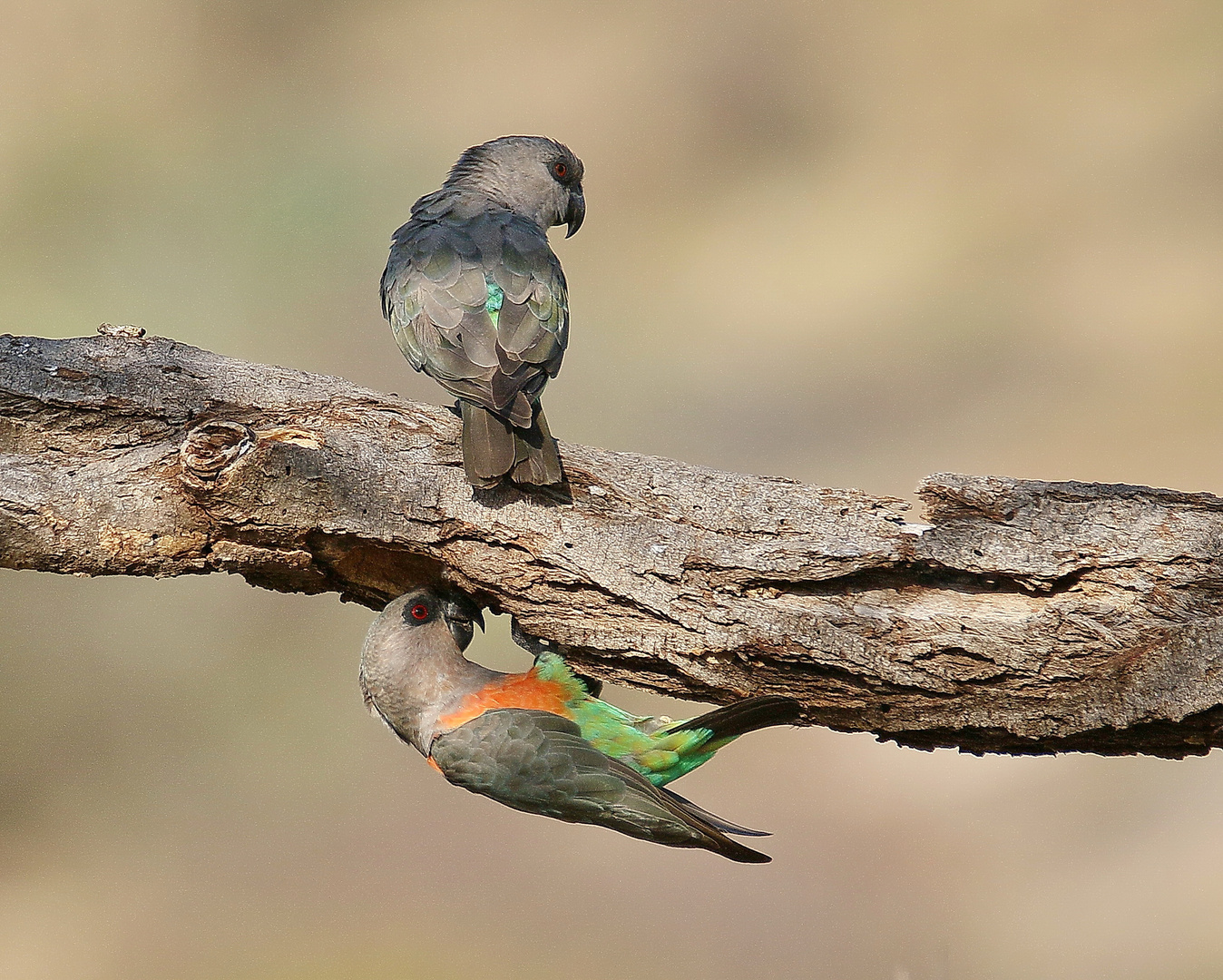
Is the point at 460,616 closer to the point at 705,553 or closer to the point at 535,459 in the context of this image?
the point at 535,459

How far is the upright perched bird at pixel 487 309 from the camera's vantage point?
2547 millimetres

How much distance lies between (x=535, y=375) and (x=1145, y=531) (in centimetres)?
160

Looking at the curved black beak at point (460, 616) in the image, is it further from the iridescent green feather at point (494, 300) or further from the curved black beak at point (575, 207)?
the curved black beak at point (575, 207)

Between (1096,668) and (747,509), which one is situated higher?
(747,509)

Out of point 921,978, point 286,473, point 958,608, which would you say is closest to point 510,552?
point 286,473

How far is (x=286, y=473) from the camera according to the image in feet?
7.88

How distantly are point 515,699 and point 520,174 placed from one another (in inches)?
99.2

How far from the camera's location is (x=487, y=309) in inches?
124

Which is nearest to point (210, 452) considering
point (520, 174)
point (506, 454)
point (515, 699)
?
point (506, 454)

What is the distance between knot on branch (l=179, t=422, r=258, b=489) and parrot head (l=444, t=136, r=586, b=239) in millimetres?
2069

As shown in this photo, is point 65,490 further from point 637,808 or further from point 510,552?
point 637,808

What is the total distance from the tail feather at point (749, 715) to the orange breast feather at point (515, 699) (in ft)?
1.23

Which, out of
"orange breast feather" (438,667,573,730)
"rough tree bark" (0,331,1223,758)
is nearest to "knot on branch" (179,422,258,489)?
"rough tree bark" (0,331,1223,758)

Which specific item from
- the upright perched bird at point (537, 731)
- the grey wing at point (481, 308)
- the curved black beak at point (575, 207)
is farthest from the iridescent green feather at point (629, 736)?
the curved black beak at point (575, 207)
